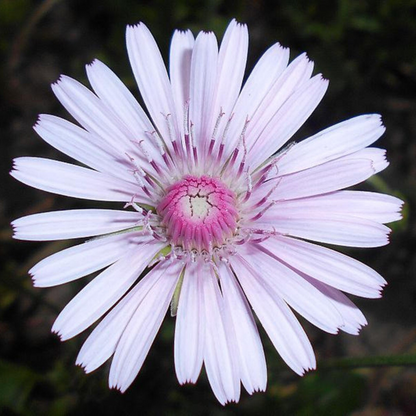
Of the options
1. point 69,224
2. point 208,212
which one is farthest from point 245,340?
point 69,224

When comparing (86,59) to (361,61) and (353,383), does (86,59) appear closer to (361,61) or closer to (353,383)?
(361,61)

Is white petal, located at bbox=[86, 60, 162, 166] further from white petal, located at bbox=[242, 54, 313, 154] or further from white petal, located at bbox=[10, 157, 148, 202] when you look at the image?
white petal, located at bbox=[242, 54, 313, 154]

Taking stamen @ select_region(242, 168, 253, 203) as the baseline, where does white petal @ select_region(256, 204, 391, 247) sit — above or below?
below

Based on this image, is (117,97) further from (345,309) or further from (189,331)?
(345,309)

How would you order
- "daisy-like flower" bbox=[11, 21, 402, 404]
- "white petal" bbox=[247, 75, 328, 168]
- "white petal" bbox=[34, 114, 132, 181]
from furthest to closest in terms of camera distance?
"white petal" bbox=[247, 75, 328, 168], "white petal" bbox=[34, 114, 132, 181], "daisy-like flower" bbox=[11, 21, 402, 404]

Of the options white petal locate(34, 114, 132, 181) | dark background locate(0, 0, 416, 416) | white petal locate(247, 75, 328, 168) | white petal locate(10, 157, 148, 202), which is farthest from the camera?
dark background locate(0, 0, 416, 416)

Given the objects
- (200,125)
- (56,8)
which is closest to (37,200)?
(56,8)

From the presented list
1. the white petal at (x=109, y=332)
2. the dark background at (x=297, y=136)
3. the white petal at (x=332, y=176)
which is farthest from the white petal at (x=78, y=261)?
the dark background at (x=297, y=136)

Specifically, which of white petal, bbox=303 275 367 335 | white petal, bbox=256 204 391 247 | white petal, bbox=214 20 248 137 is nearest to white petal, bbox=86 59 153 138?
white petal, bbox=214 20 248 137
